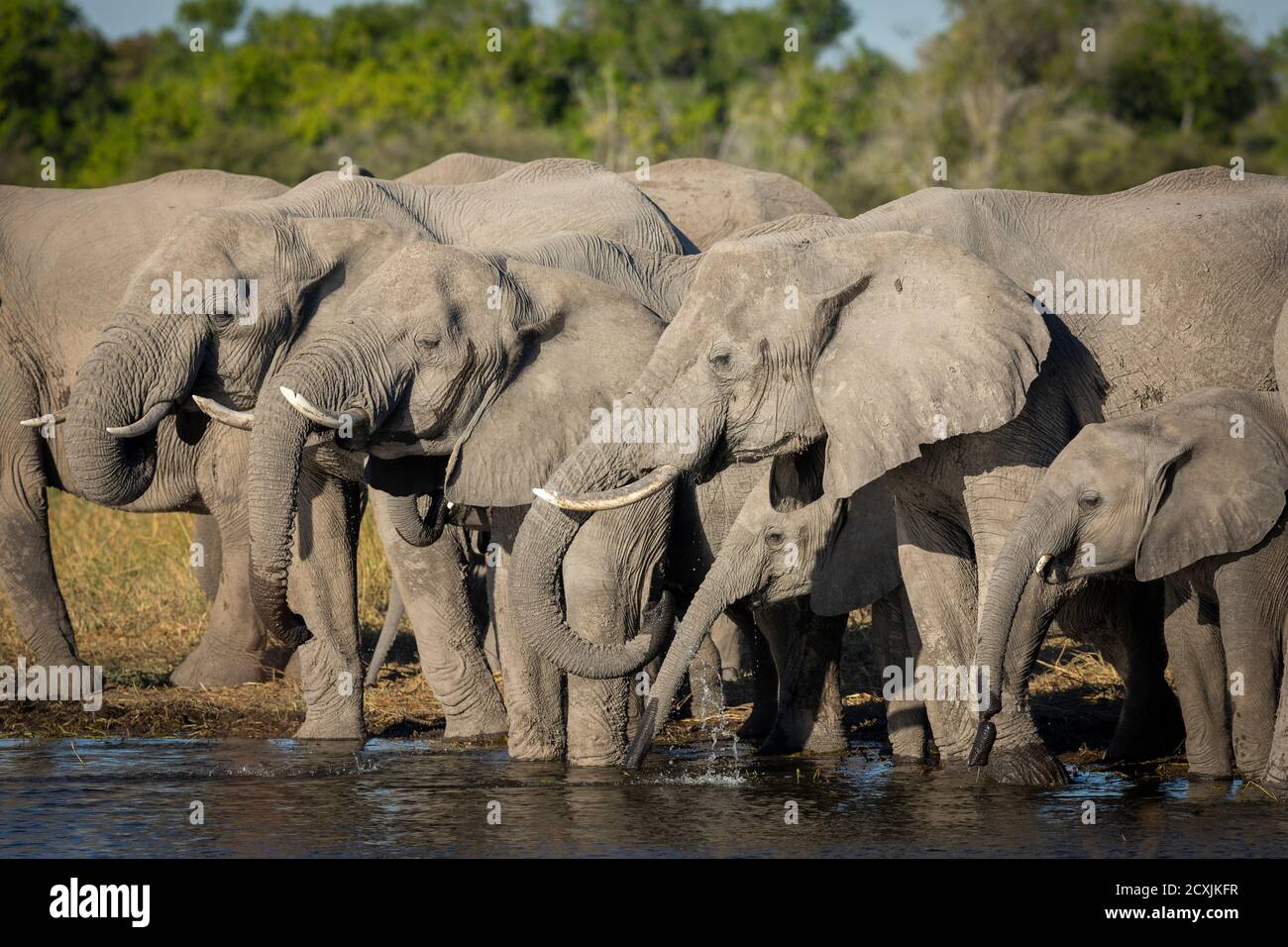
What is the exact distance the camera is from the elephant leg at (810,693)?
866 cm

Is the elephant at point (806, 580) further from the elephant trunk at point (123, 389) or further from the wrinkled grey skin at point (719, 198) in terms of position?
the wrinkled grey skin at point (719, 198)

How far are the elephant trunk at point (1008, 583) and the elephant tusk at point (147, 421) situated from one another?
3450 millimetres

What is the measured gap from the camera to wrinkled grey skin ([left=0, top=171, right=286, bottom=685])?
10.5m

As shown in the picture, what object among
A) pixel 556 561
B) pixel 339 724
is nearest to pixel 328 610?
pixel 339 724

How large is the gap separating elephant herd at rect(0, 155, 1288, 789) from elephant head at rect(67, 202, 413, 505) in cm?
1

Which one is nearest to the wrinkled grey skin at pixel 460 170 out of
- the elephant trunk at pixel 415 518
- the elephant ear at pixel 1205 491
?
the elephant trunk at pixel 415 518

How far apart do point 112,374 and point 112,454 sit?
0.36 m

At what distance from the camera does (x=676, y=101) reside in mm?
34062
